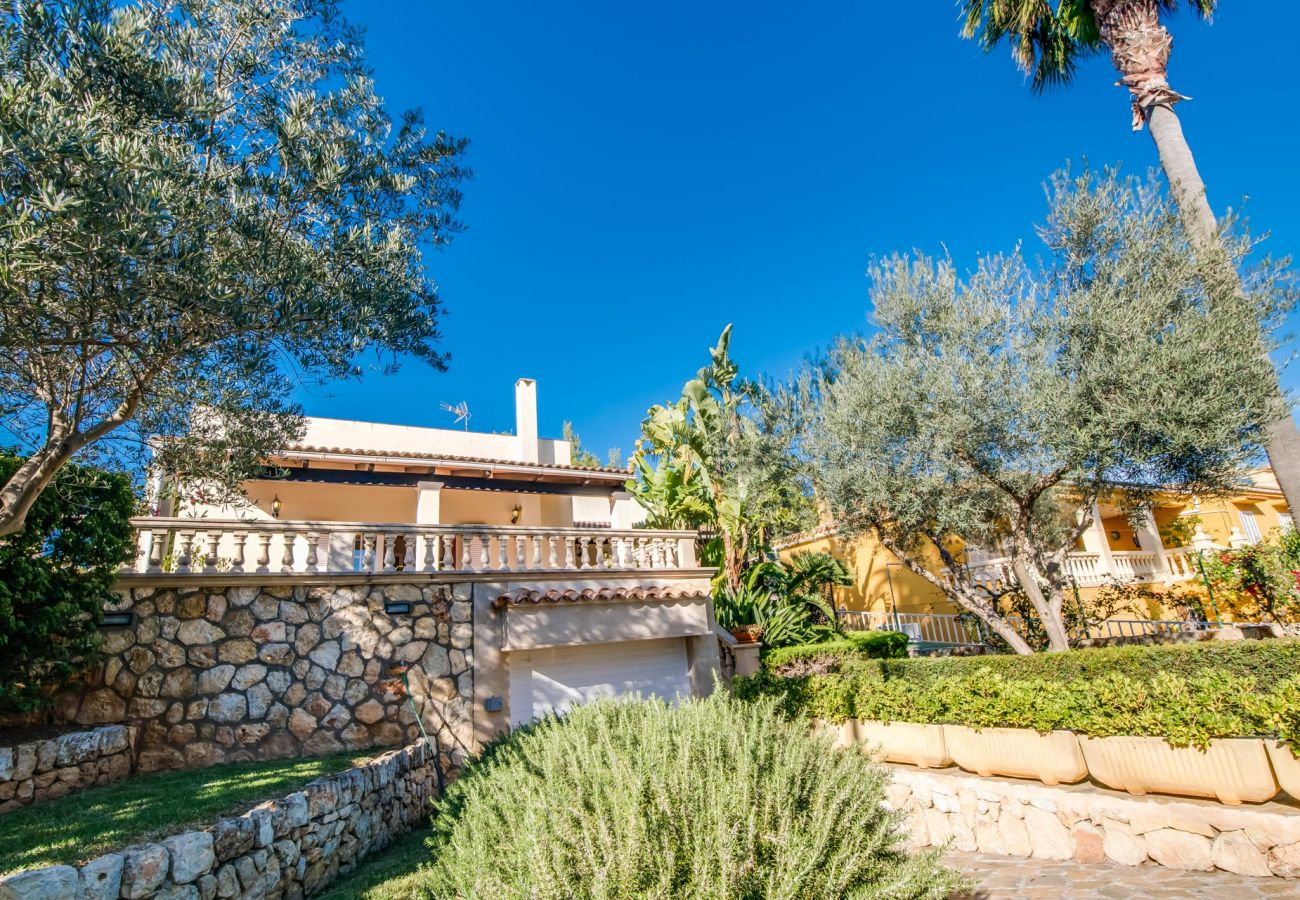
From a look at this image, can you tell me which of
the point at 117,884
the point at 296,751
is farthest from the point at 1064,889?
the point at 296,751

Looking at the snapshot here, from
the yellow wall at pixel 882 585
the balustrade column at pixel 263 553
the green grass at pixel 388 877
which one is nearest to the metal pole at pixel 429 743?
the green grass at pixel 388 877

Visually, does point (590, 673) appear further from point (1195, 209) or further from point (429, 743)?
point (1195, 209)

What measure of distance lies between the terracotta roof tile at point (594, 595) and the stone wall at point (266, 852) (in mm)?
2726

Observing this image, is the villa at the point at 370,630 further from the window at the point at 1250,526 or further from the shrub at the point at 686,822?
the window at the point at 1250,526

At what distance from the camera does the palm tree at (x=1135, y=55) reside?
8.98m

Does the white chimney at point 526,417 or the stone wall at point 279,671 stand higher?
the white chimney at point 526,417

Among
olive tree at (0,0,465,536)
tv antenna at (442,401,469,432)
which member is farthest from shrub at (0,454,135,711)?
tv antenna at (442,401,469,432)

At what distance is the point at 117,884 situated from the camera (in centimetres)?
382

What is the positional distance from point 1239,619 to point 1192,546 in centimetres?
424

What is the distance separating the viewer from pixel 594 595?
10195 millimetres

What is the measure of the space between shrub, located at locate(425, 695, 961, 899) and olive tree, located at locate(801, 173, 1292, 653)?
6577 mm

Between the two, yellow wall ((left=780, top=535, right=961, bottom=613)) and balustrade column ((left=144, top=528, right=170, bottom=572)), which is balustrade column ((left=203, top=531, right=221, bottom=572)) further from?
yellow wall ((left=780, top=535, right=961, bottom=613))

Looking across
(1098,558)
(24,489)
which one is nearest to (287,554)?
(24,489)

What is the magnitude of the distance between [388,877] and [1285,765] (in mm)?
7611
